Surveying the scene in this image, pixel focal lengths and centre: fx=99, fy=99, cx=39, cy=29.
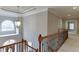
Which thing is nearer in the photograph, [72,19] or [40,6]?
[40,6]

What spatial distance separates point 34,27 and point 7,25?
0.43 m

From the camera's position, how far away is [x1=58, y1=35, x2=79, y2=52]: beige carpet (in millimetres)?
1605

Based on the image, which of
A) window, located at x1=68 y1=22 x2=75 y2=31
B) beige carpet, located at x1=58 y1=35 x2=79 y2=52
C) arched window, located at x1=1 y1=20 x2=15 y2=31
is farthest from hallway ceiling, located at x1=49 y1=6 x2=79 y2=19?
arched window, located at x1=1 y1=20 x2=15 y2=31

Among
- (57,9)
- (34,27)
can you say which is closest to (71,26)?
(57,9)

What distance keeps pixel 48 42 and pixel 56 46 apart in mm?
160

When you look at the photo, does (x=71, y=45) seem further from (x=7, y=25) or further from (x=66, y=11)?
(x=7, y=25)

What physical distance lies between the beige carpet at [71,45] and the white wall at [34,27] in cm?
41

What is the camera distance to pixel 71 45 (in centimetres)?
167

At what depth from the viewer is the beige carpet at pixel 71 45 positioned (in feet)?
5.27

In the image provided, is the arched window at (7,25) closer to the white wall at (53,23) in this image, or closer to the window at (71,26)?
the white wall at (53,23)

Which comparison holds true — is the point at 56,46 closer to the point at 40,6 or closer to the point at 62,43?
the point at 62,43

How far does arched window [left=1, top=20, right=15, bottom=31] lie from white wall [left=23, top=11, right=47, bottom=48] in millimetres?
205
